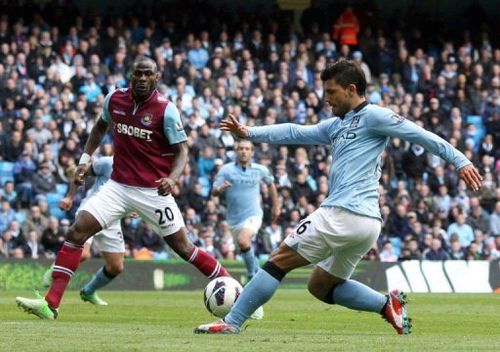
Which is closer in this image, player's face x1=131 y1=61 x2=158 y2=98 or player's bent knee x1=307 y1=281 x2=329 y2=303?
player's bent knee x1=307 y1=281 x2=329 y2=303

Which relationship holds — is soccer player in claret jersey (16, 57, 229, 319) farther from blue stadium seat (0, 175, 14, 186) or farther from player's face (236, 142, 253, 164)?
blue stadium seat (0, 175, 14, 186)

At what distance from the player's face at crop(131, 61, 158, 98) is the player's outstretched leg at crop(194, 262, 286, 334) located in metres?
3.25

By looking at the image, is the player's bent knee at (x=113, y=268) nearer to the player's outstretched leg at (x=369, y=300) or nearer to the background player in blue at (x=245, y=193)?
the background player in blue at (x=245, y=193)

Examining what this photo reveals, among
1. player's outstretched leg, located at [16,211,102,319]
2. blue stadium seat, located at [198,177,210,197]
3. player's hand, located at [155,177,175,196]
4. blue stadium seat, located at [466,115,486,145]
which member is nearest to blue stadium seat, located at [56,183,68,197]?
blue stadium seat, located at [198,177,210,197]

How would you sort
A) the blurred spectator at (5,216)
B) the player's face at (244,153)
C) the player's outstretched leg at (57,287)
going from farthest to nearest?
1. the blurred spectator at (5,216)
2. the player's face at (244,153)
3. the player's outstretched leg at (57,287)

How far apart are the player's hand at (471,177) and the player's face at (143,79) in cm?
424

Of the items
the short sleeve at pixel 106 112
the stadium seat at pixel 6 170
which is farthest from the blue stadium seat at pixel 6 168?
the short sleeve at pixel 106 112

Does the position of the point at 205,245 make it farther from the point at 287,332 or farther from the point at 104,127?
the point at 287,332

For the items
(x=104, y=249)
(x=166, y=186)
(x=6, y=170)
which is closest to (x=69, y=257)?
(x=166, y=186)

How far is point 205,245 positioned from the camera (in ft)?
84.8

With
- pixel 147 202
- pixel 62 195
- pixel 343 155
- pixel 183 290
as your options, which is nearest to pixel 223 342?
pixel 343 155

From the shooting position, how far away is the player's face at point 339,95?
10.6 m

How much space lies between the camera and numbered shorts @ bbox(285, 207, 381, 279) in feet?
34.0

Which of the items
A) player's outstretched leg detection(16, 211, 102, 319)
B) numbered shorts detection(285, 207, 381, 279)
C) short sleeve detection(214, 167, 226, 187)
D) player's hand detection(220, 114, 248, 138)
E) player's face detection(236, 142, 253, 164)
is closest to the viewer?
numbered shorts detection(285, 207, 381, 279)
